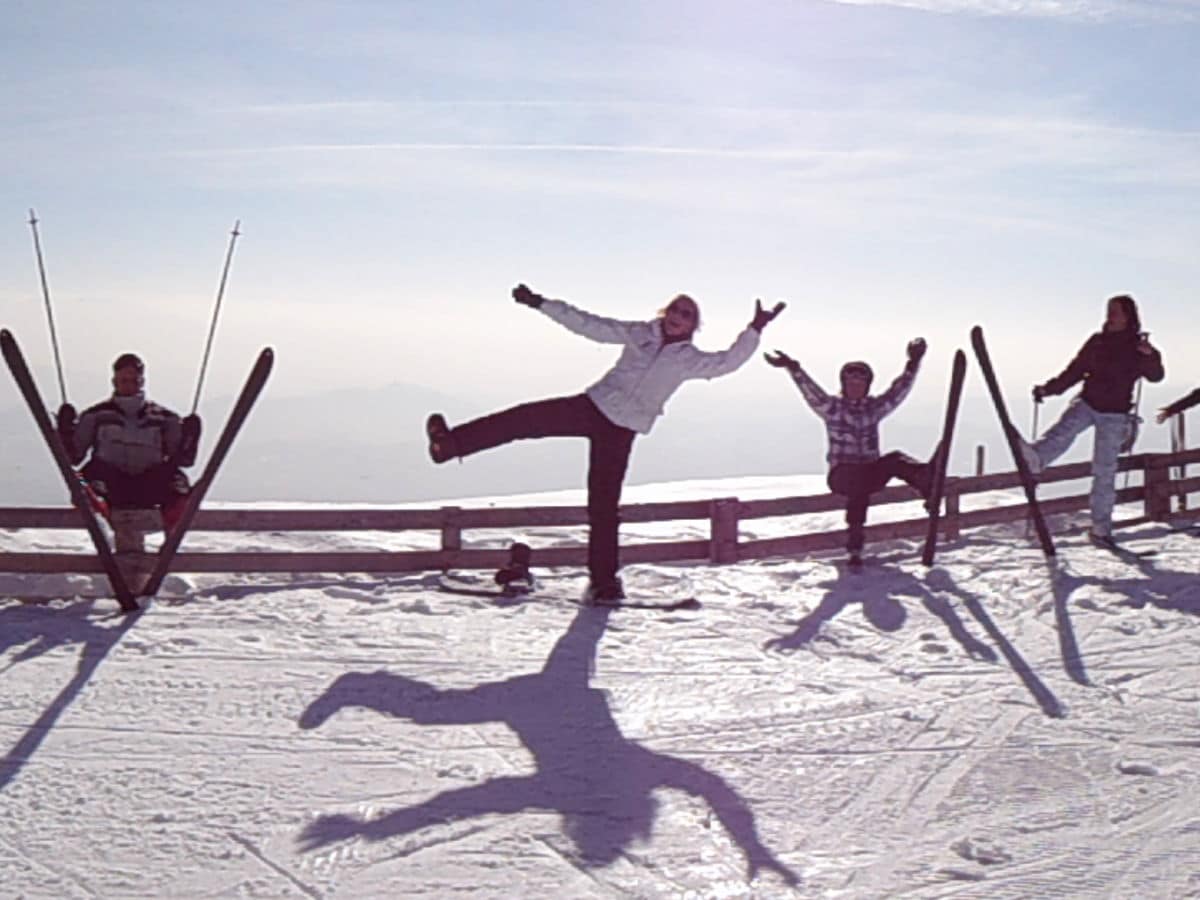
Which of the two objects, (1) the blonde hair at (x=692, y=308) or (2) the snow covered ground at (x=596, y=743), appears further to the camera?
(1) the blonde hair at (x=692, y=308)

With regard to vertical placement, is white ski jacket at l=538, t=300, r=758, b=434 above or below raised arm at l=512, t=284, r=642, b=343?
below

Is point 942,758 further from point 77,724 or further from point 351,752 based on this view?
point 77,724

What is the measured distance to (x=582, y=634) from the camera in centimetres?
766

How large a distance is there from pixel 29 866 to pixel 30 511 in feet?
16.2

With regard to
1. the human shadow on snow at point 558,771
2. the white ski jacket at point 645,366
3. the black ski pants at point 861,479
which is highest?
the white ski jacket at point 645,366

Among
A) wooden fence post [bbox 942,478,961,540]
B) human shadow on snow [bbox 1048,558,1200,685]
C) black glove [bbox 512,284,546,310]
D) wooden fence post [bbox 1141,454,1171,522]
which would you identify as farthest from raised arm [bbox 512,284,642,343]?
wooden fence post [bbox 1141,454,1171,522]

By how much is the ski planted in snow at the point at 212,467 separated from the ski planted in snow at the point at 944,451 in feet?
17.4

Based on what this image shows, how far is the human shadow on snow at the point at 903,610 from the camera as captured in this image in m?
6.98

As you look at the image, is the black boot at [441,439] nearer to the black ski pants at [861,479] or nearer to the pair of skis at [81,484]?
the pair of skis at [81,484]

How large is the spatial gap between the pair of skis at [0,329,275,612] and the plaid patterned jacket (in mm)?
4384

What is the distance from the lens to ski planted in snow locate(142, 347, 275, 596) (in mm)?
8188

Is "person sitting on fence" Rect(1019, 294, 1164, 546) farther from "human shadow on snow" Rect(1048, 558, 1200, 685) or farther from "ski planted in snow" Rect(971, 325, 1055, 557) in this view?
"human shadow on snow" Rect(1048, 558, 1200, 685)

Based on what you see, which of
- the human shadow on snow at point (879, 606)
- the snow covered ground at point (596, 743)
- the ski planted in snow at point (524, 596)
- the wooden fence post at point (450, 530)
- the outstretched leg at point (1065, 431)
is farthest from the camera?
the outstretched leg at point (1065, 431)

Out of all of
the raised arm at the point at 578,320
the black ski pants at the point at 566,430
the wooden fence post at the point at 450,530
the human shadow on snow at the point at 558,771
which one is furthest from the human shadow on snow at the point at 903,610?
the wooden fence post at the point at 450,530
